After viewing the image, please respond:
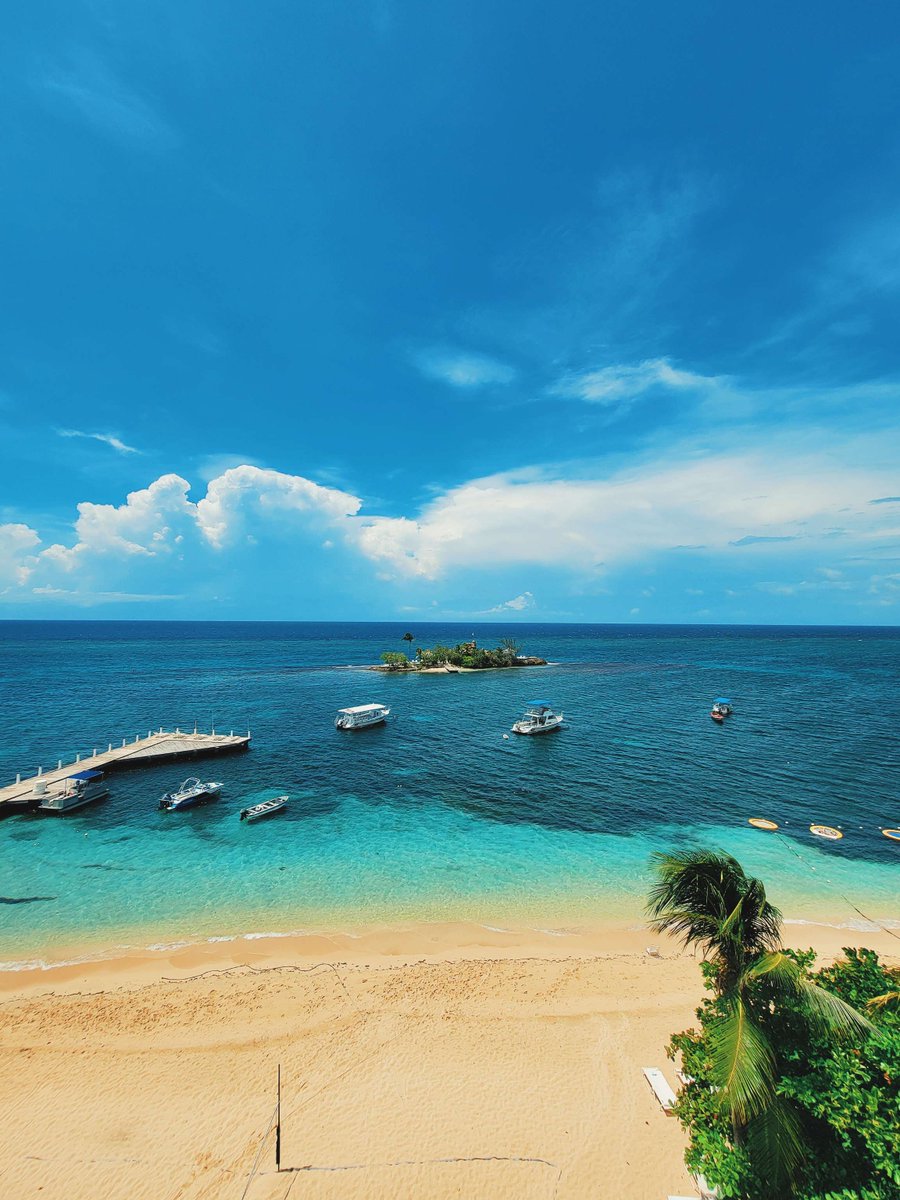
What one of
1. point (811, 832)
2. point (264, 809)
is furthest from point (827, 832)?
point (264, 809)

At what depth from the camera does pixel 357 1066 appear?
1878 centimetres

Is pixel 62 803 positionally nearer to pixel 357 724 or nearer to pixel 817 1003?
pixel 357 724

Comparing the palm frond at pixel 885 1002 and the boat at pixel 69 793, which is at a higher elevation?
the palm frond at pixel 885 1002

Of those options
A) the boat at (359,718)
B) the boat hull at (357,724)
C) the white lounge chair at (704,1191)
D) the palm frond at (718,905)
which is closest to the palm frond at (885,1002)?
the palm frond at (718,905)

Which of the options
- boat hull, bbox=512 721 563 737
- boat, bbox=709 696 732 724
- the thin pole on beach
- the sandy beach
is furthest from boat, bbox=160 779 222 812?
boat, bbox=709 696 732 724

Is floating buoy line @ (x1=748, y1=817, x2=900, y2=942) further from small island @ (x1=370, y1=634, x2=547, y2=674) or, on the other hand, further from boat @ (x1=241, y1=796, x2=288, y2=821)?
small island @ (x1=370, y1=634, x2=547, y2=674)

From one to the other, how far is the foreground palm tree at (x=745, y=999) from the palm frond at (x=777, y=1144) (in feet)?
0.06

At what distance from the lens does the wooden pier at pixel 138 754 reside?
46.7m

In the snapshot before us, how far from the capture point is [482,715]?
8131cm

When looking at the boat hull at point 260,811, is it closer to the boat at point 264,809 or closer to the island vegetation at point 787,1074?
the boat at point 264,809

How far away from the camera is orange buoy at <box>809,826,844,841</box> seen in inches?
1529

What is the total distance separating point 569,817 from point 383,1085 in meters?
27.6

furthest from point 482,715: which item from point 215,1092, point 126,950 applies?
point 215,1092

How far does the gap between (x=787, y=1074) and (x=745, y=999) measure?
63.5 inches
